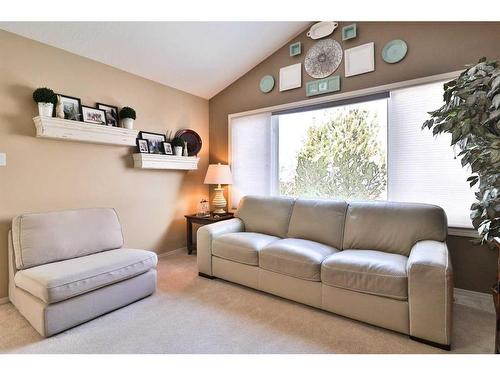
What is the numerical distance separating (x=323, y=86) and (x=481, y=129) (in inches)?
71.9

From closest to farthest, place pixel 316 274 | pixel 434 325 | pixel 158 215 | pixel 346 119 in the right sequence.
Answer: pixel 434 325
pixel 316 274
pixel 346 119
pixel 158 215

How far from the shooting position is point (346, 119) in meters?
3.01

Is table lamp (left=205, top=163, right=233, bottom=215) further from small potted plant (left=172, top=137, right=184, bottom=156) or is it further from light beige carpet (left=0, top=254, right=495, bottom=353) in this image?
light beige carpet (left=0, top=254, right=495, bottom=353)

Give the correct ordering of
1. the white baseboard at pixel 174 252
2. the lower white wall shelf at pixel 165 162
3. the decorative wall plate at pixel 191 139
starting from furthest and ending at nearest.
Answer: the decorative wall plate at pixel 191 139 < the white baseboard at pixel 174 252 < the lower white wall shelf at pixel 165 162

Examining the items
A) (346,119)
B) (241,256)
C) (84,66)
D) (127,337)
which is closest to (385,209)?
(346,119)

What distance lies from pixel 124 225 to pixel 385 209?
2851mm

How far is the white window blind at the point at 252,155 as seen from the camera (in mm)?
3555

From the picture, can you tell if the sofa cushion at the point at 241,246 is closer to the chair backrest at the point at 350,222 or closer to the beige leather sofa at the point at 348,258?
the beige leather sofa at the point at 348,258

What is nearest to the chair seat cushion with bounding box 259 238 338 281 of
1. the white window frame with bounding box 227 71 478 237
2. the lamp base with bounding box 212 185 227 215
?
the white window frame with bounding box 227 71 478 237

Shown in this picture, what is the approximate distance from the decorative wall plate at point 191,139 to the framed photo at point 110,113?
886 mm

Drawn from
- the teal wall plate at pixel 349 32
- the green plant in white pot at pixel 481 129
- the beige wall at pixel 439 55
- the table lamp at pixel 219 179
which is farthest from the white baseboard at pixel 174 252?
the teal wall plate at pixel 349 32

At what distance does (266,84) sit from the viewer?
3518 mm

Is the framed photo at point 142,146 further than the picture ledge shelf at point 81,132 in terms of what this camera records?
Yes
